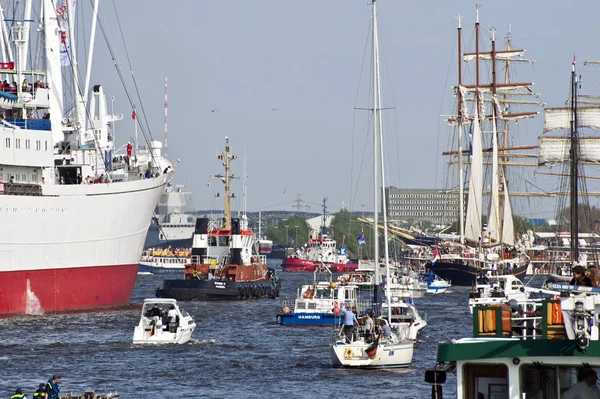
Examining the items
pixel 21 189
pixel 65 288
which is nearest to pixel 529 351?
pixel 21 189

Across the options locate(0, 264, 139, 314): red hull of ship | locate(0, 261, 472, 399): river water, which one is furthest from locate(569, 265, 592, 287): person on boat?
locate(0, 264, 139, 314): red hull of ship

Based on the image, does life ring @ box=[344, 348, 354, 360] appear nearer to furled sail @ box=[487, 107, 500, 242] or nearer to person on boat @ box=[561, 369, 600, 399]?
person on boat @ box=[561, 369, 600, 399]

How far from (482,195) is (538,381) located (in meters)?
128

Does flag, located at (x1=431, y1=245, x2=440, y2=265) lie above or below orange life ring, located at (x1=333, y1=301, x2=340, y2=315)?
above

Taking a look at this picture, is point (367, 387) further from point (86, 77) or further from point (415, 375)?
point (86, 77)

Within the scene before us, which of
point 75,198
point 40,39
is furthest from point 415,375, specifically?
point 40,39

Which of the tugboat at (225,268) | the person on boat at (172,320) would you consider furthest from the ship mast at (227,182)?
the person on boat at (172,320)

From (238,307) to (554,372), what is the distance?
6486cm

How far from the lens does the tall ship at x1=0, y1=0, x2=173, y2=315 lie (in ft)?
211

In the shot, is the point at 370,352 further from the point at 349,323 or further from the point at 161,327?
the point at 161,327

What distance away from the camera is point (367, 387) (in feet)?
127

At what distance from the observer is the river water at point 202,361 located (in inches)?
1533

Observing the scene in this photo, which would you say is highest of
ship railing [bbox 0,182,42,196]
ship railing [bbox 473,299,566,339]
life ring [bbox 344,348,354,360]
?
ship railing [bbox 0,182,42,196]

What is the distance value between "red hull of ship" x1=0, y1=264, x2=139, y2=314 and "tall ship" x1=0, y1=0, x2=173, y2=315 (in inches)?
2.2
